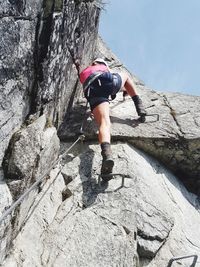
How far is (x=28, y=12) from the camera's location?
24.8 ft

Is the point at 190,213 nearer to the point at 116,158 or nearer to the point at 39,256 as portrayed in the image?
the point at 116,158

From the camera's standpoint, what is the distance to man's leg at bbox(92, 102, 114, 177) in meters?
8.14

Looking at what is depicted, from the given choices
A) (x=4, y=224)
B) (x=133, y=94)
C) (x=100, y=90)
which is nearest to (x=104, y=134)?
(x=100, y=90)

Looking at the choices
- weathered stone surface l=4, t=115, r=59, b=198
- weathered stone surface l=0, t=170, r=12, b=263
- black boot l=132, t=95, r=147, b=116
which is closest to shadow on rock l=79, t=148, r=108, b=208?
weathered stone surface l=4, t=115, r=59, b=198

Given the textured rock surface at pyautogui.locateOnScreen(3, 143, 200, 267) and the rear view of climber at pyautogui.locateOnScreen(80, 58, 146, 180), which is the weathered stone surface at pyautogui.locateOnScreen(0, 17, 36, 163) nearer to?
the textured rock surface at pyautogui.locateOnScreen(3, 143, 200, 267)

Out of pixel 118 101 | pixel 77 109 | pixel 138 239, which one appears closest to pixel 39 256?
pixel 138 239

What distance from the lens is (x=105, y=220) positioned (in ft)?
25.2

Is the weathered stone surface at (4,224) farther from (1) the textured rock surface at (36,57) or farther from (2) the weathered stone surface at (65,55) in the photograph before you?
(2) the weathered stone surface at (65,55)

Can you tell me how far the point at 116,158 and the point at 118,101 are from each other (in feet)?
8.49

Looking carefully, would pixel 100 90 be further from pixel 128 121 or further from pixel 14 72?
pixel 14 72

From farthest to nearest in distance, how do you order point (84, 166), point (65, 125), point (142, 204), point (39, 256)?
point (65, 125) → point (84, 166) → point (142, 204) → point (39, 256)

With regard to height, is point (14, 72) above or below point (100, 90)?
above

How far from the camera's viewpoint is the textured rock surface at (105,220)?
7.15m

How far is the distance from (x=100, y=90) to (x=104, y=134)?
3.98 ft
